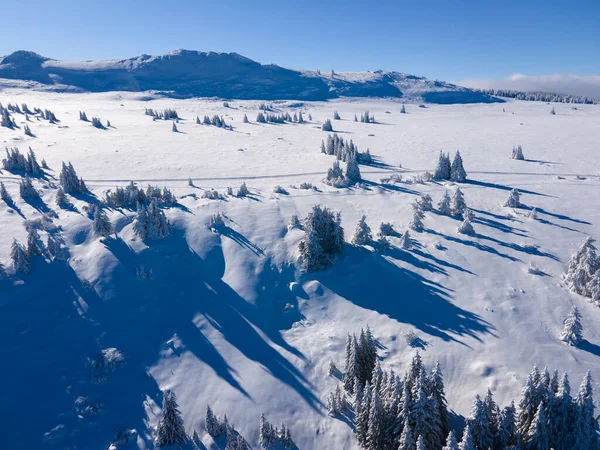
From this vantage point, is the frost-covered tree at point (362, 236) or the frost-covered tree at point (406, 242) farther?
the frost-covered tree at point (362, 236)

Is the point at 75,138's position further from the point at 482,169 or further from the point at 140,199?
the point at 482,169

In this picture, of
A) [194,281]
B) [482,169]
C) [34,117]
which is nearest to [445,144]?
[482,169]

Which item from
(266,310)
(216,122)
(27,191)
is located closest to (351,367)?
(266,310)

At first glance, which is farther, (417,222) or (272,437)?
(417,222)

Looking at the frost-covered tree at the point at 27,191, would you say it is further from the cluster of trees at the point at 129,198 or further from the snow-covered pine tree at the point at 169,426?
the snow-covered pine tree at the point at 169,426

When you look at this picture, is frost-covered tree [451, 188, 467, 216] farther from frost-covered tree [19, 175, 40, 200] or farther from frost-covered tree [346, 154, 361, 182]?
frost-covered tree [19, 175, 40, 200]

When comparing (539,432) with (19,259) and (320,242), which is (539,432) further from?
(19,259)

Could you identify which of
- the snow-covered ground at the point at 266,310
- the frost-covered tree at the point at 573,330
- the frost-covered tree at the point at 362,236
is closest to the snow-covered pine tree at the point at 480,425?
the snow-covered ground at the point at 266,310
